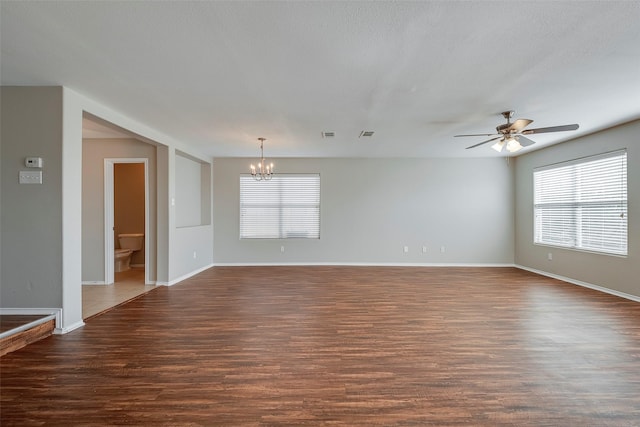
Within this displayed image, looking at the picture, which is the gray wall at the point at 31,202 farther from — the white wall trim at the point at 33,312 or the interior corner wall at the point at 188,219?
the interior corner wall at the point at 188,219

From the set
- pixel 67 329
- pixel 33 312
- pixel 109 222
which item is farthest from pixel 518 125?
pixel 109 222

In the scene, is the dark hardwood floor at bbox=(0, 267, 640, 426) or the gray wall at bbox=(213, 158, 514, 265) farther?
the gray wall at bbox=(213, 158, 514, 265)

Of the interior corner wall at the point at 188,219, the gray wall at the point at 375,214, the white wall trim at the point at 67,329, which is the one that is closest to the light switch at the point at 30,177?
the white wall trim at the point at 67,329

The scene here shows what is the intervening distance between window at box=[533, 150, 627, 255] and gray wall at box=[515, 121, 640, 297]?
0.12m

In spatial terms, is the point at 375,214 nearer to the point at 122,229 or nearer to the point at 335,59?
the point at 335,59

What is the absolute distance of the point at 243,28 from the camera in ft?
6.89

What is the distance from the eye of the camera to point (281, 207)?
288 inches

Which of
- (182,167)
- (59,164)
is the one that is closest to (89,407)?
Result: (59,164)

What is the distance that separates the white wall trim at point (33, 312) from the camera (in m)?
3.11

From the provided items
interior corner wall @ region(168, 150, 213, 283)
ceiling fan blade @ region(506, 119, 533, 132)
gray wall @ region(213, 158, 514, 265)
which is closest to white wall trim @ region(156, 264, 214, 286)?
interior corner wall @ region(168, 150, 213, 283)

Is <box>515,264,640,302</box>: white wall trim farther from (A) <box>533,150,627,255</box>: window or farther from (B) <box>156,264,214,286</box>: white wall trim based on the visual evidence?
(B) <box>156,264,214,286</box>: white wall trim

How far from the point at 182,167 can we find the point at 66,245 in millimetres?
3402

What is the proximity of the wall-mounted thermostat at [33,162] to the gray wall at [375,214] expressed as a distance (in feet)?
13.5

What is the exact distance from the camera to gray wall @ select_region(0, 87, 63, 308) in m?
3.11
